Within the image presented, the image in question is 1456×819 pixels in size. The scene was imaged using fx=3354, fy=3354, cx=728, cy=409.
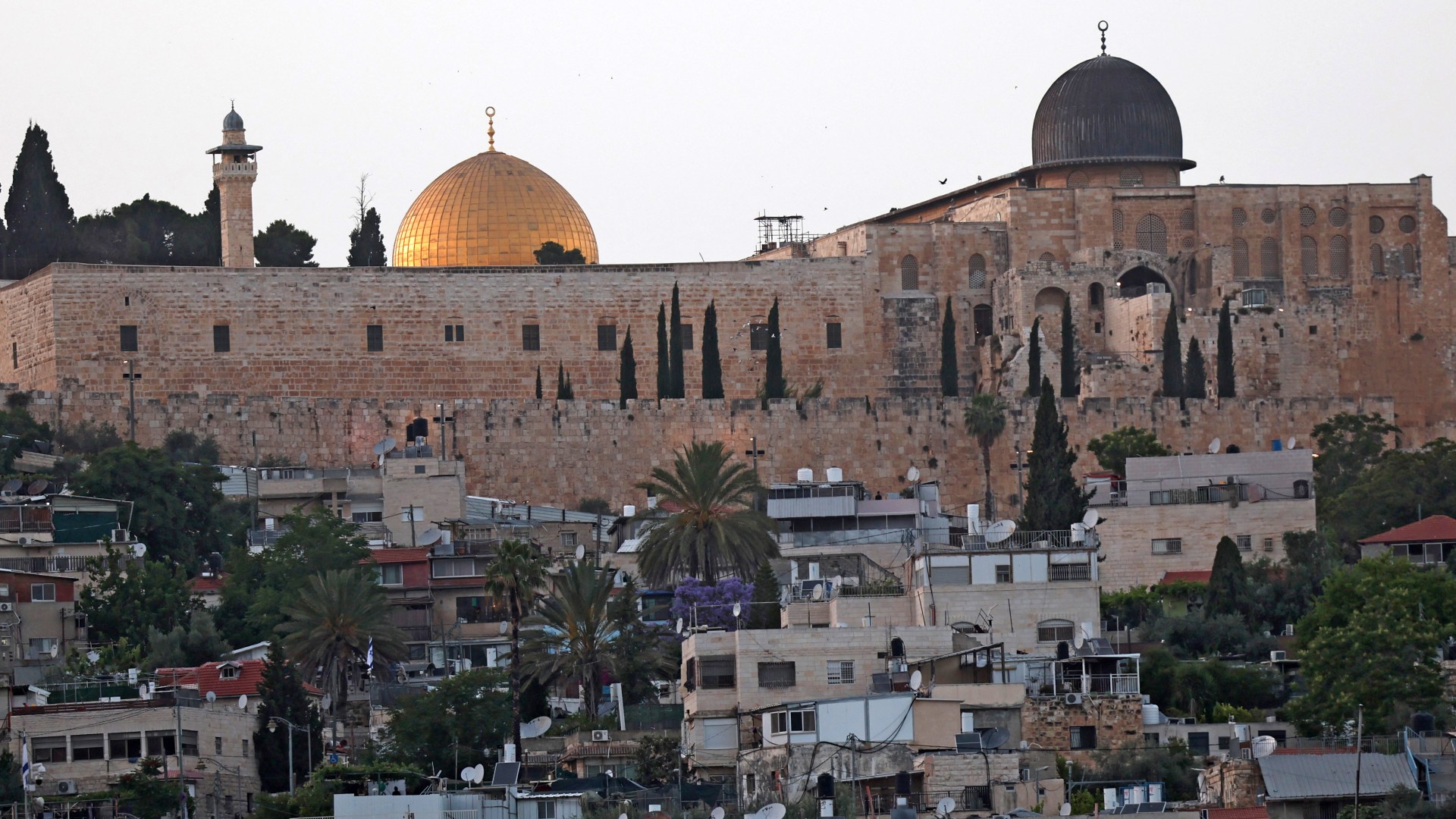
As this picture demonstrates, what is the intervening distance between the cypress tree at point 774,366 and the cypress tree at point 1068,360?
500 cm

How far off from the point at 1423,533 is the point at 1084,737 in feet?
39.4

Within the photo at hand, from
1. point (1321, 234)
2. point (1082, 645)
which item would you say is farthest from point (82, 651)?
point (1321, 234)

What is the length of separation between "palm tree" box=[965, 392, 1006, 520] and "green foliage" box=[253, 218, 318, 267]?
591 inches

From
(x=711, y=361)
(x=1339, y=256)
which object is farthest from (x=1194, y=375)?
(x=711, y=361)

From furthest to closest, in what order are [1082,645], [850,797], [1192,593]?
[1192,593]
[1082,645]
[850,797]

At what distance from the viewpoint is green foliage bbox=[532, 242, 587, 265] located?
63969 mm

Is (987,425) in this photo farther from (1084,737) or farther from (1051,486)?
(1084,737)

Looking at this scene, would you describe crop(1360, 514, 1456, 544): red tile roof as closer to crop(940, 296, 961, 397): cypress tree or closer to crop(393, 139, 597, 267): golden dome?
crop(940, 296, 961, 397): cypress tree

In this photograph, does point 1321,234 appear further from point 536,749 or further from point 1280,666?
point 536,749

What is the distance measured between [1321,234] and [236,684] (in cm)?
3157

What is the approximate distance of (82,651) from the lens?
42906mm

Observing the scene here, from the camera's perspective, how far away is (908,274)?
63844 mm

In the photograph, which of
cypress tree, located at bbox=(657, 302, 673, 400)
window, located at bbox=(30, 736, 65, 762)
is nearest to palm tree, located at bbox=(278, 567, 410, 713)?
window, located at bbox=(30, 736, 65, 762)

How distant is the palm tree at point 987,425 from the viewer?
58562 millimetres
